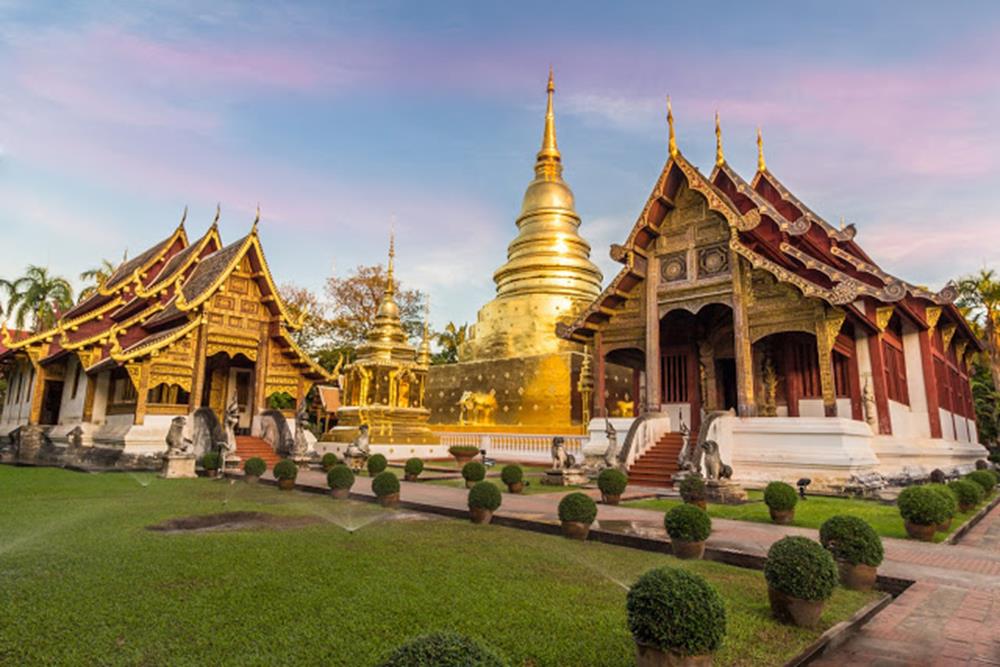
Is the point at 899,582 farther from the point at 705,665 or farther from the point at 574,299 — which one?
the point at 574,299

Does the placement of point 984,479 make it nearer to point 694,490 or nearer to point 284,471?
point 694,490

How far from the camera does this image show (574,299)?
28.9m

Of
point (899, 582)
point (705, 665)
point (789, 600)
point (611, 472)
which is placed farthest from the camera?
point (611, 472)

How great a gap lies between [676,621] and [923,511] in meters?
6.30

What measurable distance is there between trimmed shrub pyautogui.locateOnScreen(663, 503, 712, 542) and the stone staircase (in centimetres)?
728

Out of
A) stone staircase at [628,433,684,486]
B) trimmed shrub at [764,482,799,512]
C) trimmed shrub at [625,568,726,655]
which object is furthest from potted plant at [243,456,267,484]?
trimmed shrub at [625,568,726,655]

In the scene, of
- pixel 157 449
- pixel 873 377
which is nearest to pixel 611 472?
pixel 873 377

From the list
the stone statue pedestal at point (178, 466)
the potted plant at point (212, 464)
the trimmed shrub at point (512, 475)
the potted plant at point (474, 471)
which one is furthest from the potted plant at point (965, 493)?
the stone statue pedestal at point (178, 466)

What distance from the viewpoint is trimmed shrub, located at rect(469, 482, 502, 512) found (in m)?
8.26

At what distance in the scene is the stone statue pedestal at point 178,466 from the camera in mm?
14445

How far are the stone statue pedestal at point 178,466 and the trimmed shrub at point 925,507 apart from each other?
14.7 m

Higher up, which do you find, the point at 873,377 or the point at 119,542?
the point at 873,377

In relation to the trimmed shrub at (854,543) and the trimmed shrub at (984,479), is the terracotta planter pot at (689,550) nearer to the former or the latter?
the trimmed shrub at (854,543)

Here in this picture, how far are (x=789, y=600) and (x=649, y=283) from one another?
12618 mm
